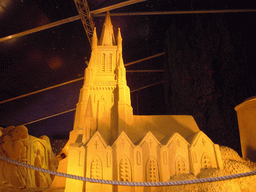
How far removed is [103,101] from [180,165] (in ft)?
29.2

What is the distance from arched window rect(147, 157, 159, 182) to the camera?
15268mm

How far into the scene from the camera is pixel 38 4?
18484mm

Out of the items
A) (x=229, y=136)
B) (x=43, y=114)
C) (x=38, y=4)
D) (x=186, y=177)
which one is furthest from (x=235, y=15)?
(x=43, y=114)

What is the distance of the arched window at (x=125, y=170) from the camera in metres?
15.1

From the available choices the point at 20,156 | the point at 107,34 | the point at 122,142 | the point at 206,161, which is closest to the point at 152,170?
the point at 122,142

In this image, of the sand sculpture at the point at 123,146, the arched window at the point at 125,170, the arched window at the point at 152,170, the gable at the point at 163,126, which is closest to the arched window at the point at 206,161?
the sand sculpture at the point at 123,146

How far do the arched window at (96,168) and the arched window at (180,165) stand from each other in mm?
5735

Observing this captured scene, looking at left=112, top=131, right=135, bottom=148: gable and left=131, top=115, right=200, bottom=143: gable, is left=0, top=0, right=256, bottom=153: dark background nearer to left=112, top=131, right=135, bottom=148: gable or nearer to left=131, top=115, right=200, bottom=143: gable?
left=131, top=115, right=200, bottom=143: gable

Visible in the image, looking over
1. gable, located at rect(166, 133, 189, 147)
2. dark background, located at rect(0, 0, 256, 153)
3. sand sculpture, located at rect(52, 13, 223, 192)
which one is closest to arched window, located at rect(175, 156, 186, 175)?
sand sculpture, located at rect(52, 13, 223, 192)

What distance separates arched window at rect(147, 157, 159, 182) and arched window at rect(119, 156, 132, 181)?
1.42 m

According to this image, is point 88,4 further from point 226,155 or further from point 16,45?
point 226,155

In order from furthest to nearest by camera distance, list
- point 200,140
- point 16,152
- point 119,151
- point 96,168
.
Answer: point 16,152
point 200,140
point 119,151
point 96,168

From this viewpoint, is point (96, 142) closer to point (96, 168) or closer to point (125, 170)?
point (96, 168)

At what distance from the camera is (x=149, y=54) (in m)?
31.7
